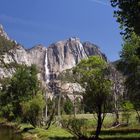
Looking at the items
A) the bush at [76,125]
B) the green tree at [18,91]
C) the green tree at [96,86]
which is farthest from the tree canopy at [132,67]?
the green tree at [18,91]

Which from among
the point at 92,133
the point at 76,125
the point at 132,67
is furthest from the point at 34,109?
the point at 76,125

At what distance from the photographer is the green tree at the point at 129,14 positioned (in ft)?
89.0

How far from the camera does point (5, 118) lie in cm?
13250

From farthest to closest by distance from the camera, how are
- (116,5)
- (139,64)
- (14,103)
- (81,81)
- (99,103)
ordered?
(14,103) → (139,64) → (81,81) → (99,103) → (116,5)

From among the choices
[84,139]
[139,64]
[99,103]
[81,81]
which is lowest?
[84,139]

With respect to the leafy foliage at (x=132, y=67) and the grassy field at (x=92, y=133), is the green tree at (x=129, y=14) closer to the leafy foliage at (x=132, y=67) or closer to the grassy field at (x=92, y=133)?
the grassy field at (x=92, y=133)

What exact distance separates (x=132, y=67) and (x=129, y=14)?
35460 millimetres

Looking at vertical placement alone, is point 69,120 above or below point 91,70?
below

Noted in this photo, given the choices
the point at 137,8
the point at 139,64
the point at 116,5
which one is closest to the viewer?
the point at 137,8

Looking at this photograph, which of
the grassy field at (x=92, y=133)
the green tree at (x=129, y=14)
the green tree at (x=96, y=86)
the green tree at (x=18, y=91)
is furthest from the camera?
the green tree at (x=18, y=91)

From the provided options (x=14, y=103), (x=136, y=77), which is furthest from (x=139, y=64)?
(x=14, y=103)

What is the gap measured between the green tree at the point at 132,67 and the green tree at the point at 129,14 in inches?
1154

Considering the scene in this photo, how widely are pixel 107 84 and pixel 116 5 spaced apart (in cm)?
1873

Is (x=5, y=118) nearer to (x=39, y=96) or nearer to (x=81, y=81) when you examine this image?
(x=39, y=96)
